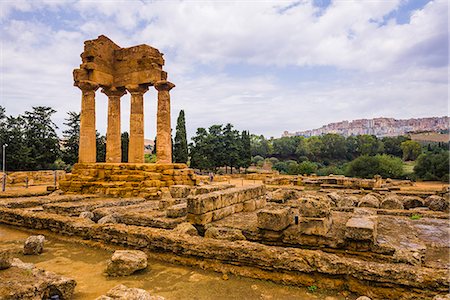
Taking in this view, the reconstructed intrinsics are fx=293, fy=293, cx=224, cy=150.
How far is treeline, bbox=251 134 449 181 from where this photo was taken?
36.1 meters

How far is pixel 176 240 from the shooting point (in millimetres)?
5293

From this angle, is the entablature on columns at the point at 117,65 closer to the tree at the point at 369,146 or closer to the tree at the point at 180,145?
the tree at the point at 180,145

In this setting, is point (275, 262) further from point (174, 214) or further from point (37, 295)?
point (174, 214)

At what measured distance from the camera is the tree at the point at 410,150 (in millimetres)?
62128

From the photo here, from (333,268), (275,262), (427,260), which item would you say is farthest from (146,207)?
(427,260)

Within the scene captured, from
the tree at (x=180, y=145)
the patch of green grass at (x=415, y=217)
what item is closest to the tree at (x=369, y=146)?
the tree at (x=180, y=145)

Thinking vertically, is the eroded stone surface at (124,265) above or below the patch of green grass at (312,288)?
above

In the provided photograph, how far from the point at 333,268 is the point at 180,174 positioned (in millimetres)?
11737

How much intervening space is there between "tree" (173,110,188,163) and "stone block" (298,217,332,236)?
32374 millimetres

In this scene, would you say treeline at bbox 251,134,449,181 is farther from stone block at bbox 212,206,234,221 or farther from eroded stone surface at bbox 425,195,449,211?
stone block at bbox 212,206,234,221

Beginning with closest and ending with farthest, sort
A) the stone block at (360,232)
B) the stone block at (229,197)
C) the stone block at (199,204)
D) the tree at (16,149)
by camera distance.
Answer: the stone block at (360,232), the stone block at (199,204), the stone block at (229,197), the tree at (16,149)

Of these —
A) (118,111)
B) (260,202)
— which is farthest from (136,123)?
(260,202)

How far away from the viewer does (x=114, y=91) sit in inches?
703

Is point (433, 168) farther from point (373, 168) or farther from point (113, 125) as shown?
point (113, 125)
